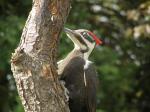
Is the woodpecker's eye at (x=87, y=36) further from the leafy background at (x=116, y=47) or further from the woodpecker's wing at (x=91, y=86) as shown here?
the leafy background at (x=116, y=47)

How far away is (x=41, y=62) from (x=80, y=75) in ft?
2.72

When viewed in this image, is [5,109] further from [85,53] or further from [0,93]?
[85,53]

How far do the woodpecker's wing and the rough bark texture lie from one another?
66 centimetres

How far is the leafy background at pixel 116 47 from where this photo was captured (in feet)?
25.3

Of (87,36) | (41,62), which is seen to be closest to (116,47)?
(87,36)

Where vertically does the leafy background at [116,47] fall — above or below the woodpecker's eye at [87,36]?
below

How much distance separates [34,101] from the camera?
3.62 m

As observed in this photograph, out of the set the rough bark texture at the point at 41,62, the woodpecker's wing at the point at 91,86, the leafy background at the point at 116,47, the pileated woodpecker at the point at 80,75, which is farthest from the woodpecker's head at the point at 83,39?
the leafy background at the point at 116,47

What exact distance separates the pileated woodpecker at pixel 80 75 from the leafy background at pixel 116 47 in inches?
110

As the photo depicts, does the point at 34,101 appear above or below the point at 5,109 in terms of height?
above

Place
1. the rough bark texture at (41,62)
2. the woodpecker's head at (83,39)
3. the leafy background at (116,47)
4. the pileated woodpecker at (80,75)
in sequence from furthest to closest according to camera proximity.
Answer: the leafy background at (116,47) → the woodpecker's head at (83,39) → the pileated woodpecker at (80,75) → the rough bark texture at (41,62)

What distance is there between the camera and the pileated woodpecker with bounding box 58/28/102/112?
4.36 m

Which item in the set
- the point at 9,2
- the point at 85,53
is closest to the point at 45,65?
the point at 85,53

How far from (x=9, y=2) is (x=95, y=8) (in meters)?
1.85
